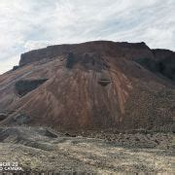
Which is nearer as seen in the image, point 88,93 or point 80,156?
point 80,156

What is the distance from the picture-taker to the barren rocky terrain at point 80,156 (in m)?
16.5

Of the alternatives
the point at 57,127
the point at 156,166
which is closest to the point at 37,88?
the point at 57,127

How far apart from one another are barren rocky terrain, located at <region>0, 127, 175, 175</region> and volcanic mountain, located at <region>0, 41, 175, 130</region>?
1134cm

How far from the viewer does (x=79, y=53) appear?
49781mm

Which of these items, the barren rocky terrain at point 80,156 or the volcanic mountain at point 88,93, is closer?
the barren rocky terrain at point 80,156

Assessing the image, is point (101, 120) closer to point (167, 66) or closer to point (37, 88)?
point (37, 88)

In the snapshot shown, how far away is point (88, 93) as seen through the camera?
40.6 m

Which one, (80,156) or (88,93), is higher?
(88,93)

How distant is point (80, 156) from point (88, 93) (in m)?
21.6

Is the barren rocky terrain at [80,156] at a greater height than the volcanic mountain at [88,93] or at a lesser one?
lesser

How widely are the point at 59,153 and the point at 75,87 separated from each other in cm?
2200

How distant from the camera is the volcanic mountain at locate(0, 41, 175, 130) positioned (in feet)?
121

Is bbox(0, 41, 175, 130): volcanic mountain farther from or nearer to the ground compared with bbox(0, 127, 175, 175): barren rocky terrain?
farther from the ground

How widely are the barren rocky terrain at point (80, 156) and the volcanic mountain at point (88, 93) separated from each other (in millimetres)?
11337
